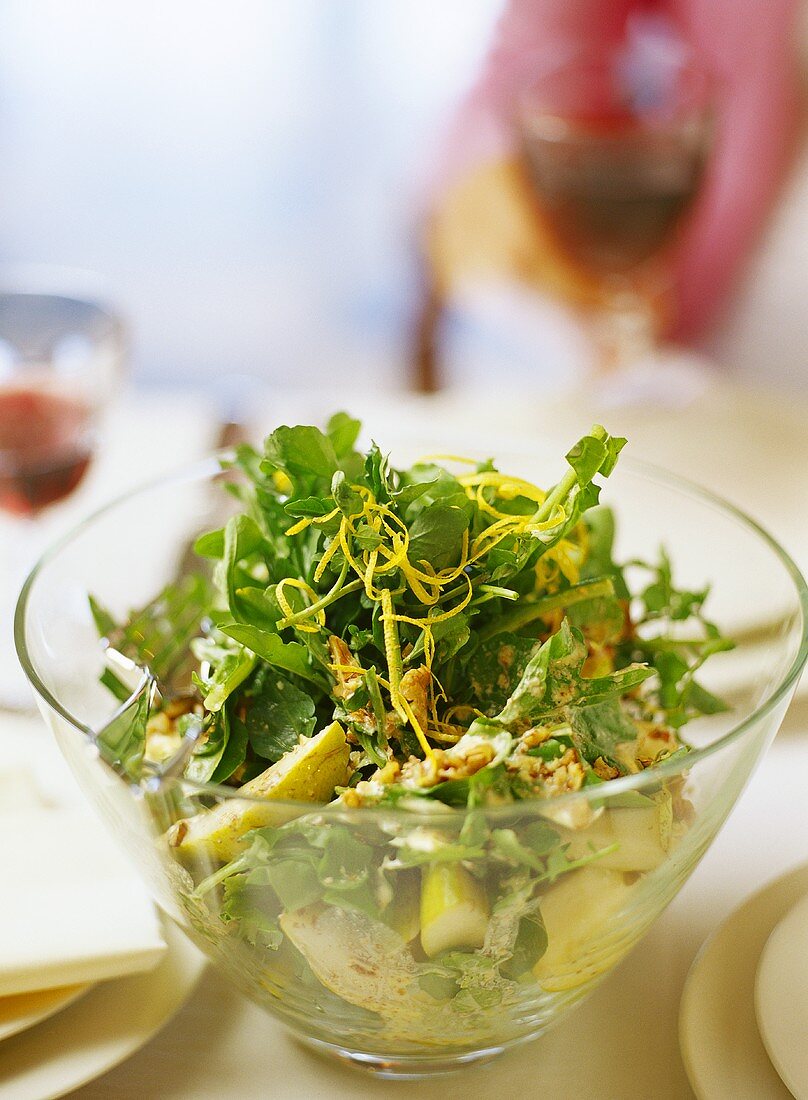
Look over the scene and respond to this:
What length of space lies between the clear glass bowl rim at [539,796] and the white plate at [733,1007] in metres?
0.11

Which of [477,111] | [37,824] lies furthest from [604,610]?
[477,111]

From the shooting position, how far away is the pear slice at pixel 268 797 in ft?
1.68

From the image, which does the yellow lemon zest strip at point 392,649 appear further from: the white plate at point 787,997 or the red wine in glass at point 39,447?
the red wine in glass at point 39,447

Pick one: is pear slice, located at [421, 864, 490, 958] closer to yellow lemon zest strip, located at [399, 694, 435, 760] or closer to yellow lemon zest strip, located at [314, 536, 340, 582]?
yellow lemon zest strip, located at [399, 694, 435, 760]

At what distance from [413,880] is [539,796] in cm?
7

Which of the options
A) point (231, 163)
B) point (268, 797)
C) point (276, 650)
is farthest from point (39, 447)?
point (231, 163)

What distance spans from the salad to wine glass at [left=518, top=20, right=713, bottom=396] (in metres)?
0.76

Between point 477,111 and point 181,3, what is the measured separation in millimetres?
1613

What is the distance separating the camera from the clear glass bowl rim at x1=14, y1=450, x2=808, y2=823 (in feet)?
1.56

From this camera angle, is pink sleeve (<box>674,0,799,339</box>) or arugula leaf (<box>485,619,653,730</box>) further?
pink sleeve (<box>674,0,799,339</box>)

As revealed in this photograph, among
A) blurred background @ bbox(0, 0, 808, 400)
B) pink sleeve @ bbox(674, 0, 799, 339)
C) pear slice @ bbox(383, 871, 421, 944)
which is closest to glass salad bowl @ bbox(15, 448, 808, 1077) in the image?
pear slice @ bbox(383, 871, 421, 944)

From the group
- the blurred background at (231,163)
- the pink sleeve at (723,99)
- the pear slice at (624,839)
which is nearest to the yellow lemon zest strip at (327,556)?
the pear slice at (624,839)

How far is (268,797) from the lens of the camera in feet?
1.72

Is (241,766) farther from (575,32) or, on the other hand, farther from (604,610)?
(575,32)
